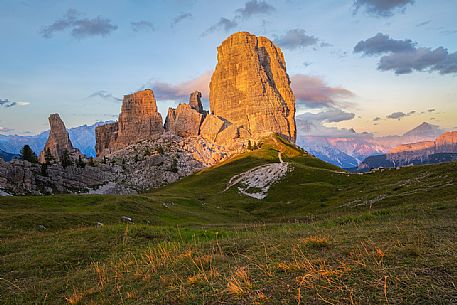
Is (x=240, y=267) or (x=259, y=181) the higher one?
(x=240, y=267)

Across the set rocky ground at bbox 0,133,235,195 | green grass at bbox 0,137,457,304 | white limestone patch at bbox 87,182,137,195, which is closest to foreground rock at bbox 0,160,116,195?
rocky ground at bbox 0,133,235,195

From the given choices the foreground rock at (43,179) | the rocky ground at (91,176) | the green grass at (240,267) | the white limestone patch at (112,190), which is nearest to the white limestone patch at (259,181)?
the white limestone patch at (112,190)

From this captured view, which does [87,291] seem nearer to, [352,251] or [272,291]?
[272,291]

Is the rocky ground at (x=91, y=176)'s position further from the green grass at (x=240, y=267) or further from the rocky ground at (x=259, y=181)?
the green grass at (x=240, y=267)

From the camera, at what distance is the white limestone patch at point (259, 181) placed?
92525 mm

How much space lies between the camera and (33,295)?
1182 centimetres

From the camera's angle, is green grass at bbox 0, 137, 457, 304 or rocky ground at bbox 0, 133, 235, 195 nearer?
green grass at bbox 0, 137, 457, 304

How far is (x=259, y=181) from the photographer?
10212cm

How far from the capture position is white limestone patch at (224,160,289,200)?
9253 cm

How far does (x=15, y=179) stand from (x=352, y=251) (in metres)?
108

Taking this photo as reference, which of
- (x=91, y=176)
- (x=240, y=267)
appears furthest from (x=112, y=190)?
(x=240, y=267)

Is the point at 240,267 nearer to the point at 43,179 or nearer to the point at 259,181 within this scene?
the point at 259,181

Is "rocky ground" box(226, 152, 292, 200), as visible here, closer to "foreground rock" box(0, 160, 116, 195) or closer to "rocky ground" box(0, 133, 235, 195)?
"rocky ground" box(0, 133, 235, 195)

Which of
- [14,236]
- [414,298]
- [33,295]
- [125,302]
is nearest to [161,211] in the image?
[14,236]
